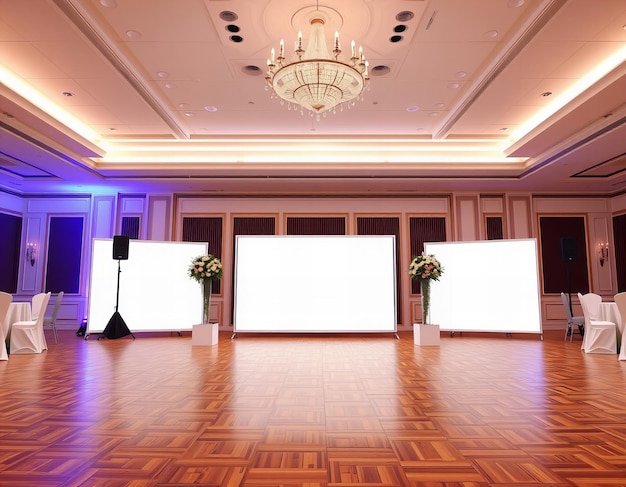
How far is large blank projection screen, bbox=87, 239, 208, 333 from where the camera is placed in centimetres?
770

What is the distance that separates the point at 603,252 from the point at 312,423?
9.32 meters

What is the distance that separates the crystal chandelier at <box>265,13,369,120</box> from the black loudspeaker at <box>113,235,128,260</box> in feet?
14.6

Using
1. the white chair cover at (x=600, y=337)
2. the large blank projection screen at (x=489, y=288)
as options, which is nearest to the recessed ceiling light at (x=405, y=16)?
the white chair cover at (x=600, y=337)

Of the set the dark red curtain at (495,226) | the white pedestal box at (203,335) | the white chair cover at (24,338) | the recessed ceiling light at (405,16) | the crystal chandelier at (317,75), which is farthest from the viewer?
the dark red curtain at (495,226)

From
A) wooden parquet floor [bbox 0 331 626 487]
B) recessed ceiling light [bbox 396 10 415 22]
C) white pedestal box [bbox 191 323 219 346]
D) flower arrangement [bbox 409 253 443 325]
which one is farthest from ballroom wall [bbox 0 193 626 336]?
recessed ceiling light [bbox 396 10 415 22]

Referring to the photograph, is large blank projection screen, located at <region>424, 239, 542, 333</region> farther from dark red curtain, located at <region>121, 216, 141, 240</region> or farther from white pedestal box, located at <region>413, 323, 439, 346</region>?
dark red curtain, located at <region>121, 216, 141, 240</region>

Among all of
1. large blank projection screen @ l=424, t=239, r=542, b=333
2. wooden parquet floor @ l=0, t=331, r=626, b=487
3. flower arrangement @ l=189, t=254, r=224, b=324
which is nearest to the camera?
wooden parquet floor @ l=0, t=331, r=626, b=487

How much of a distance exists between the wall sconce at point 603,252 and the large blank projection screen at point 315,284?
195 inches

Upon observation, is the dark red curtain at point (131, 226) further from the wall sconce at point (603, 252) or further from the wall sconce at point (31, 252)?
the wall sconce at point (603, 252)

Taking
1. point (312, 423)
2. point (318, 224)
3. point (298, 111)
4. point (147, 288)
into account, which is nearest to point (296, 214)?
point (318, 224)

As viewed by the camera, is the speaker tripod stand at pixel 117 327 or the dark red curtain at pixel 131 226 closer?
the speaker tripod stand at pixel 117 327

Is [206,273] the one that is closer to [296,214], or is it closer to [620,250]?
[296,214]

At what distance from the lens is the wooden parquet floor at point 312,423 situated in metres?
1.85

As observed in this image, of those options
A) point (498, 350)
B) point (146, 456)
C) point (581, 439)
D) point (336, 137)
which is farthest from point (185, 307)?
point (581, 439)
